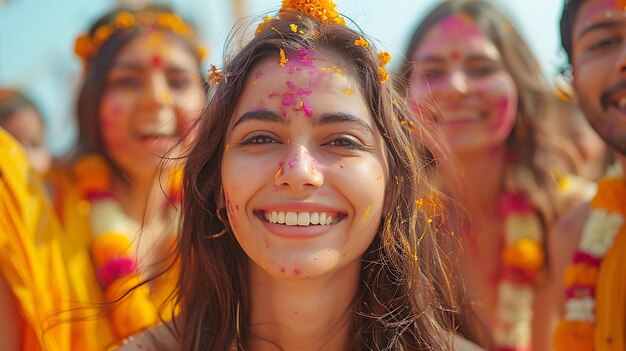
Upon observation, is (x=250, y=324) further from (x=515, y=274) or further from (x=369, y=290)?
(x=515, y=274)

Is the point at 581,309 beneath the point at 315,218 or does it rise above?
beneath

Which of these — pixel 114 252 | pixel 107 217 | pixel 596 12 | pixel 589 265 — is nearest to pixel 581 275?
pixel 589 265

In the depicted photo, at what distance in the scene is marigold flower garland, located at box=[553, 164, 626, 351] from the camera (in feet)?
9.31

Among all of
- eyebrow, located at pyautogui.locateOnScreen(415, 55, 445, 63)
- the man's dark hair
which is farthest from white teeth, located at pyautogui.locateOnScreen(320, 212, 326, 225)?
eyebrow, located at pyautogui.locateOnScreen(415, 55, 445, 63)

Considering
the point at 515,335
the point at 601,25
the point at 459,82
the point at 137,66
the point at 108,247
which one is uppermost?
the point at 601,25

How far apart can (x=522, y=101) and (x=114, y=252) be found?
2442mm

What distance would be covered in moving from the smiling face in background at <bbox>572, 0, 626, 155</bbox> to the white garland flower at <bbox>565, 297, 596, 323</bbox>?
23.6 inches

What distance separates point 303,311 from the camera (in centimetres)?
246

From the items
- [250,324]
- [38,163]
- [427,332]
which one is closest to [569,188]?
[427,332]

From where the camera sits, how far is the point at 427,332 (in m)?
2.50

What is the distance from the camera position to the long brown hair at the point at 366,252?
97.6 inches

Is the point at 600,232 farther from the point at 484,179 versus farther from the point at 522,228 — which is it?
the point at 484,179

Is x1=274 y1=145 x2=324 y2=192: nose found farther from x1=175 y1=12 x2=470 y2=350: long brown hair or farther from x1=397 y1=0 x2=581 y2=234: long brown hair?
x1=397 y1=0 x2=581 y2=234: long brown hair

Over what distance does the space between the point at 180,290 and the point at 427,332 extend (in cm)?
88
